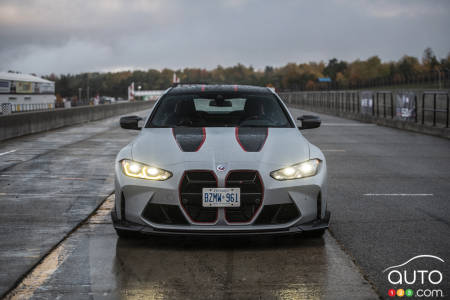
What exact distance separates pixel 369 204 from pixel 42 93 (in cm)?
12854

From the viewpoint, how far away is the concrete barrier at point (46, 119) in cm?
1973

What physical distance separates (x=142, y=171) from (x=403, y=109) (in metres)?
23.4

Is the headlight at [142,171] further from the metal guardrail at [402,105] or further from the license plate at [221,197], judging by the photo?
the metal guardrail at [402,105]

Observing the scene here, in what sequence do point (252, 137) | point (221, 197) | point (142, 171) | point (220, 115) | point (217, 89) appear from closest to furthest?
1. point (221, 197)
2. point (142, 171)
3. point (252, 137)
4. point (220, 115)
5. point (217, 89)

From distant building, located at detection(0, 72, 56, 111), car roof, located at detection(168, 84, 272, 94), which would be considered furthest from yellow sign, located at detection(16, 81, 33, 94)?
car roof, located at detection(168, 84, 272, 94)

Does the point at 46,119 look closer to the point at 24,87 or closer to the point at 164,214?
the point at 164,214

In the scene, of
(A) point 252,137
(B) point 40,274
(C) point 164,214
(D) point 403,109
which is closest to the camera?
(B) point 40,274

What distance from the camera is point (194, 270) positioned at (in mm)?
4656

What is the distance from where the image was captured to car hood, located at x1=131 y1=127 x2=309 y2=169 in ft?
16.9

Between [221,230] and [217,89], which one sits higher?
[217,89]

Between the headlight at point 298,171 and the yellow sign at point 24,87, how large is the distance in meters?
116

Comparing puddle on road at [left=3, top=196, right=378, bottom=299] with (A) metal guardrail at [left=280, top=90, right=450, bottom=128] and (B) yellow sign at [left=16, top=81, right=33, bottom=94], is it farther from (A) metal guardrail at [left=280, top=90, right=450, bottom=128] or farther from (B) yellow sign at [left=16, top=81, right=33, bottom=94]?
(B) yellow sign at [left=16, top=81, right=33, bottom=94]

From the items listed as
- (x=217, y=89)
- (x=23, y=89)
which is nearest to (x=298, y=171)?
(x=217, y=89)

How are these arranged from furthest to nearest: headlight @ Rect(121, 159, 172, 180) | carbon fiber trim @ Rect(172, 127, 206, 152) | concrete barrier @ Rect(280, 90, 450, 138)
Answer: concrete barrier @ Rect(280, 90, 450, 138)
carbon fiber trim @ Rect(172, 127, 206, 152)
headlight @ Rect(121, 159, 172, 180)
